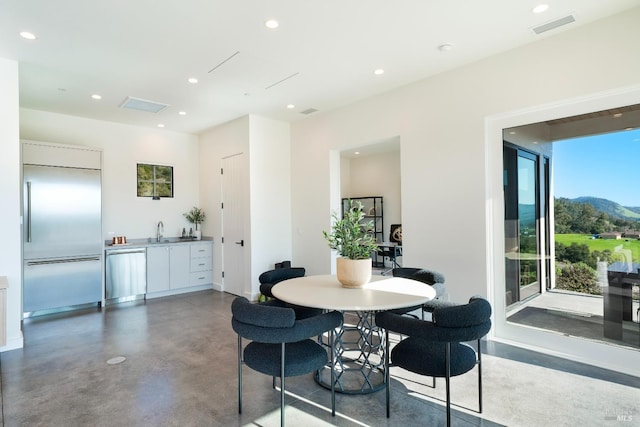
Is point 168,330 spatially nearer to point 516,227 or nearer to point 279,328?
point 279,328

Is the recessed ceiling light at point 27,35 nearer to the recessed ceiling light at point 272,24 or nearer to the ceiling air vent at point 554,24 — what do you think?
the recessed ceiling light at point 272,24

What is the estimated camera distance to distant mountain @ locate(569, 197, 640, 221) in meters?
3.06

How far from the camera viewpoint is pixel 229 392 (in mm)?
2820

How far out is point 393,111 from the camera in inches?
187

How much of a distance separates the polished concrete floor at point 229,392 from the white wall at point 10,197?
0.38 meters

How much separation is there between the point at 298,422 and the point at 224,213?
4732 mm

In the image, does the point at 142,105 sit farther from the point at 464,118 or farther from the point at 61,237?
the point at 464,118

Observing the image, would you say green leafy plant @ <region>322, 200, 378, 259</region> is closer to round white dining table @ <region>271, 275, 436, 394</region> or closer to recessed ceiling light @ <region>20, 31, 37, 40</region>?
round white dining table @ <region>271, 275, 436, 394</region>

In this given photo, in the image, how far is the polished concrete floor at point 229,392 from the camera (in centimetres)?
243

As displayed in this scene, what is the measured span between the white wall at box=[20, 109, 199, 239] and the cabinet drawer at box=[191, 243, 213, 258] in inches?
27.5

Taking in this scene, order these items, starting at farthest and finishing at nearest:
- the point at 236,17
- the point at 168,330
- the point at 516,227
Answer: the point at 168,330 < the point at 516,227 < the point at 236,17

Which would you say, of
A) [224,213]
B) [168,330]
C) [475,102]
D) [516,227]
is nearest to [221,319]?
[168,330]

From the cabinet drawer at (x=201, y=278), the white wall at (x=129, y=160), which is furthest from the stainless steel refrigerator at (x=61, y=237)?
the cabinet drawer at (x=201, y=278)

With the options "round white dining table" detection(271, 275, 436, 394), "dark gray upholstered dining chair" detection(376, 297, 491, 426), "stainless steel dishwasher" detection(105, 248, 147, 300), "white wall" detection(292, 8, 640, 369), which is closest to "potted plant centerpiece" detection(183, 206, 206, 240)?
"stainless steel dishwasher" detection(105, 248, 147, 300)
